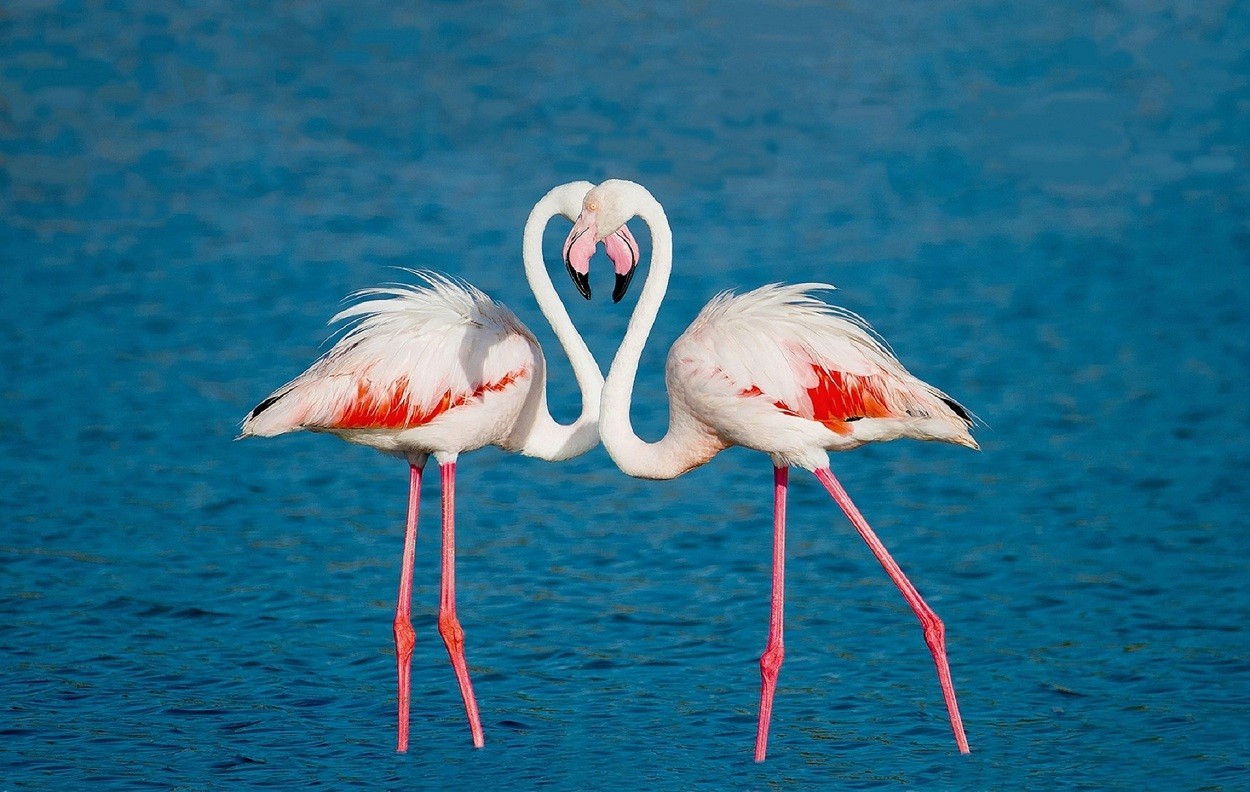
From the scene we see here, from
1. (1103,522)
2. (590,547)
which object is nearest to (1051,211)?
Answer: (1103,522)

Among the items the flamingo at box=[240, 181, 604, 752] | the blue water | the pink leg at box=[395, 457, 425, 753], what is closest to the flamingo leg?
the flamingo at box=[240, 181, 604, 752]

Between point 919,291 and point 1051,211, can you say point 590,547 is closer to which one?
point 919,291

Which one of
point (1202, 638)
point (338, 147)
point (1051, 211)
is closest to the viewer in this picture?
point (1202, 638)

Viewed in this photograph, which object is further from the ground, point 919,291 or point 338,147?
point 338,147

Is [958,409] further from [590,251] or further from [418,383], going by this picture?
[418,383]

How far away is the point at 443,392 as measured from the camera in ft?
21.0

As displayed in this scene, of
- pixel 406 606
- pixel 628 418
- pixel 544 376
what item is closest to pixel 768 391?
pixel 628 418

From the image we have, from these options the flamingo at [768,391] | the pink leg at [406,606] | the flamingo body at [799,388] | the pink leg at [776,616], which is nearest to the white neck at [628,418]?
the flamingo at [768,391]

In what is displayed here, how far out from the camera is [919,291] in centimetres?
1216

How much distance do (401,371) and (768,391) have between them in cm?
139

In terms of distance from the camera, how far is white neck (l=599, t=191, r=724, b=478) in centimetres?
633

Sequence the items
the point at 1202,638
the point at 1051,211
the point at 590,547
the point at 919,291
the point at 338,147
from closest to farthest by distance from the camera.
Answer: the point at 1202,638 → the point at 590,547 → the point at 919,291 → the point at 1051,211 → the point at 338,147

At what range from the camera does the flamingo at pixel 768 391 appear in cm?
609

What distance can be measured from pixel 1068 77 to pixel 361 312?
1055cm
